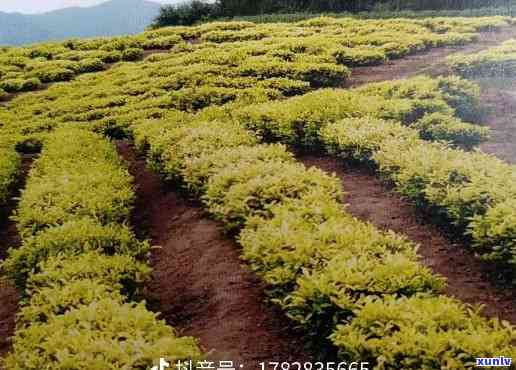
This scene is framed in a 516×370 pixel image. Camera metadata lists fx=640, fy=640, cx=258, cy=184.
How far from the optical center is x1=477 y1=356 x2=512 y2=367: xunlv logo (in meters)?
4.75

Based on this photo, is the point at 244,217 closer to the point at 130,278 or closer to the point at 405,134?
the point at 130,278

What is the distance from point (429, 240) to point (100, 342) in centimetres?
432

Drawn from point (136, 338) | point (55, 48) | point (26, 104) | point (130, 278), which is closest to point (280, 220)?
point (130, 278)

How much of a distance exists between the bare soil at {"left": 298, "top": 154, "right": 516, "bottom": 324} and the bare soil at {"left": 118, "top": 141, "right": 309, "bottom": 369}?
5.73 feet

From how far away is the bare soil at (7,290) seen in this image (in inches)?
299

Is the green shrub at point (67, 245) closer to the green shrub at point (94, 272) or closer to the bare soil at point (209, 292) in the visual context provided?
the green shrub at point (94, 272)

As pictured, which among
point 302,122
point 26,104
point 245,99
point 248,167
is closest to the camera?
point 248,167

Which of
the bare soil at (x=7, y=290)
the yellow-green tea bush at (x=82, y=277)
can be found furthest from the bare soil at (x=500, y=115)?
the bare soil at (x=7, y=290)

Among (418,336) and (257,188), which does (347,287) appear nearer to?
(418,336)

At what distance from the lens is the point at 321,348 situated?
5.92 metres

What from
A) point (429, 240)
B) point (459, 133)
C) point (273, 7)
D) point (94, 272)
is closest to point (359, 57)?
point (459, 133)

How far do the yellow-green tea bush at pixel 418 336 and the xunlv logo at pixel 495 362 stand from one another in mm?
59

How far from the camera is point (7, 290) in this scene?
29.0ft

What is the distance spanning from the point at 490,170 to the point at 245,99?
8.11m
